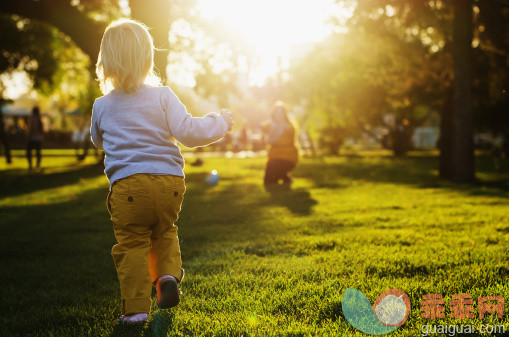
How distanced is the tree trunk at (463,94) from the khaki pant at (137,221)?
1206 cm

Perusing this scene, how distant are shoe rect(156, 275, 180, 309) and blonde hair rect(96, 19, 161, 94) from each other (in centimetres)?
130

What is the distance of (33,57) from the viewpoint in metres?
25.9

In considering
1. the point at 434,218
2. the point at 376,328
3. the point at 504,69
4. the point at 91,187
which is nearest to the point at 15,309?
the point at 376,328

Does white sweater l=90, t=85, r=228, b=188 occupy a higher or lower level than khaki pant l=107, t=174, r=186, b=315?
higher

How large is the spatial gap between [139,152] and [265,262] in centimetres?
205

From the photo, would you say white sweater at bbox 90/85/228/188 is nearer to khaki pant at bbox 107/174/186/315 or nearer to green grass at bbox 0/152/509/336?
khaki pant at bbox 107/174/186/315

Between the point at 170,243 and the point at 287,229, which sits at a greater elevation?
the point at 170,243

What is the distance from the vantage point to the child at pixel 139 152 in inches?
123

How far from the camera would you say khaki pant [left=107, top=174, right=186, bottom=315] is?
3.10m

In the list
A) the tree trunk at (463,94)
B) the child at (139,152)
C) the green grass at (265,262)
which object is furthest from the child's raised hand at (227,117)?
the tree trunk at (463,94)

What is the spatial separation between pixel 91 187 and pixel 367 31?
388 inches

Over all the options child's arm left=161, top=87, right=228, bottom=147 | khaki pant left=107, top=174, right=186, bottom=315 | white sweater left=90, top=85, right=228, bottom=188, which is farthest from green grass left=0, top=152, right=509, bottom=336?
child's arm left=161, top=87, right=228, bottom=147

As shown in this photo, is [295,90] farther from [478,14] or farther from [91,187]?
[91,187]

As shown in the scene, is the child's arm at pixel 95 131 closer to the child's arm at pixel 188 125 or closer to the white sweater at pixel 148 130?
the white sweater at pixel 148 130
